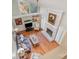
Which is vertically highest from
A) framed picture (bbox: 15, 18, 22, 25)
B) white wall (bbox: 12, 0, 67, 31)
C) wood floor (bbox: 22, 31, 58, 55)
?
white wall (bbox: 12, 0, 67, 31)

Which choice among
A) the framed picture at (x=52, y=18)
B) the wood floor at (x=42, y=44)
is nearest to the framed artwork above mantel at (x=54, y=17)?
the framed picture at (x=52, y=18)

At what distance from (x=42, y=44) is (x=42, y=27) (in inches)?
4.1

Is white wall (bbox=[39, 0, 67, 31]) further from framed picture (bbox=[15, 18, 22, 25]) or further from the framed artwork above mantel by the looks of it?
framed picture (bbox=[15, 18, 22, 25])

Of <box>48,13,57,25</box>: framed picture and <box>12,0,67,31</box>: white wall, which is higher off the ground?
<box>12,0,67,31</box>: white wall

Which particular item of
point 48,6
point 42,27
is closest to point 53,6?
point 48,6

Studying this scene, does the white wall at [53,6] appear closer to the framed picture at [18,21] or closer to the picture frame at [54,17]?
the picture frame at [54,17]

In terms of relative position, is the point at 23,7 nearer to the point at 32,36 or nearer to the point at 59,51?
the point at 32,36

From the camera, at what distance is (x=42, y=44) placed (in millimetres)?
938

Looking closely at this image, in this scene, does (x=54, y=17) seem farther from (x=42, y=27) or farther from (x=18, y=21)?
(x=18, y=21)

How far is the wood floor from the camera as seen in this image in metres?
0.93

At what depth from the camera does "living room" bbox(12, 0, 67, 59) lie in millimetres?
917

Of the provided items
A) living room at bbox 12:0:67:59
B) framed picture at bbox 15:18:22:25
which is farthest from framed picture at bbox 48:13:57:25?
framed picture at bbox 15:18:22:25
